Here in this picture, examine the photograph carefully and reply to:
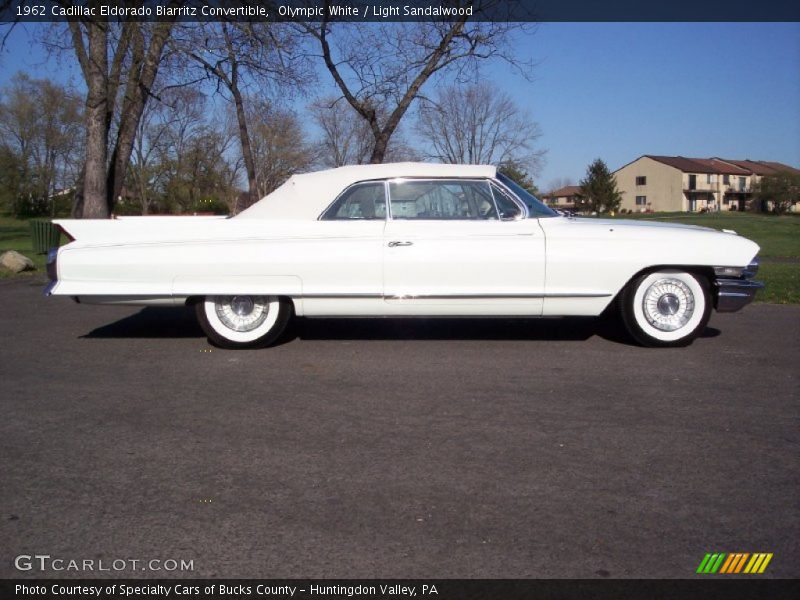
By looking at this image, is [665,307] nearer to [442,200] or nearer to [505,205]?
[505,205]

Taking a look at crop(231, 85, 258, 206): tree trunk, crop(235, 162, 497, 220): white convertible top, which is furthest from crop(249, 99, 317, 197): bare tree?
crop(235, 162, 497, 220): white convertible top

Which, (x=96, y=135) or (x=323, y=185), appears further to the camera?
(x=96, y=135)

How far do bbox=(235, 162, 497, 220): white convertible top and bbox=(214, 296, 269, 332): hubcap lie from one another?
2.57 ft

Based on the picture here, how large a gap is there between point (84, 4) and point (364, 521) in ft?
48.7

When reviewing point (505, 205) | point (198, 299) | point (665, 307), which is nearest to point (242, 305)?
point (198, 299)

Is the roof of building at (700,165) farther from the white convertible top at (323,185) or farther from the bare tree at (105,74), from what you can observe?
the white convertible top at (323,185)

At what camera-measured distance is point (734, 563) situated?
2.89 meters

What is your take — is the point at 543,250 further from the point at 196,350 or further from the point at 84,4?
the point at 84,4

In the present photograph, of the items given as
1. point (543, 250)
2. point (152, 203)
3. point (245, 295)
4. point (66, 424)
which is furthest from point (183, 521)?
point (152, 203)

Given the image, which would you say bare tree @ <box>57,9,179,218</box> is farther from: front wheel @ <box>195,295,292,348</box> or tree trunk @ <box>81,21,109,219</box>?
front wheel @ <box>195,295,292,348</box>

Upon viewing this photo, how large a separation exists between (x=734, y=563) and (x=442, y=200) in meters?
4.38

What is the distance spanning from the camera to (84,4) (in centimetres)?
1489

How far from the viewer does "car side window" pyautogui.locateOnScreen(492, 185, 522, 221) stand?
665 cm
